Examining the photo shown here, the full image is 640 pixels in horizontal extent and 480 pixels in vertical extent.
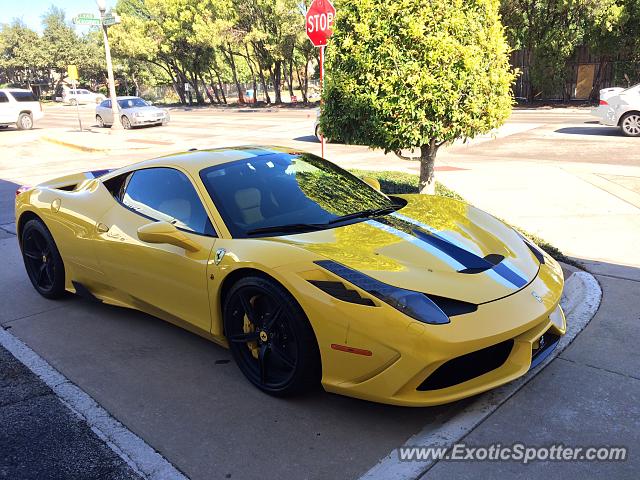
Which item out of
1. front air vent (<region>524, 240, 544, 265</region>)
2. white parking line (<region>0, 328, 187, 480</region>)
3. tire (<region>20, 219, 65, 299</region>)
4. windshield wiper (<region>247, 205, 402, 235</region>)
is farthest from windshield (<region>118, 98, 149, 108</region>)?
front air vent (<region>524, 240, 544, 265</region>)

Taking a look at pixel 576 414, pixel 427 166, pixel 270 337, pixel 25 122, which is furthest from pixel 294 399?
pixel 25 122

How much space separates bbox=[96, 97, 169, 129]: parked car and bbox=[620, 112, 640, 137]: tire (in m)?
20.2

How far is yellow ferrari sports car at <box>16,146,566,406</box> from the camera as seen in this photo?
8.73ft

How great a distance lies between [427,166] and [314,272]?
469 centimetres

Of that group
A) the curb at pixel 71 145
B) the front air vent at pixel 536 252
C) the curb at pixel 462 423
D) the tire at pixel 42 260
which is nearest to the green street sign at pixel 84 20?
the curb at pixel 71 145

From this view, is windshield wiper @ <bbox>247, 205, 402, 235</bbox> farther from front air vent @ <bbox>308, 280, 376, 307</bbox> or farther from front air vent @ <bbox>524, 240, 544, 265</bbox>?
front air vent @ <bbox>524, 240, 544, 265</bbox>

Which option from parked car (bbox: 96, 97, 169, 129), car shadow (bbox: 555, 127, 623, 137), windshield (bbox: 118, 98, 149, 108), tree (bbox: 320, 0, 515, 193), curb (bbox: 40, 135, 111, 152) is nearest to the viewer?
tree (bbox: 320, 0, 515, 193)

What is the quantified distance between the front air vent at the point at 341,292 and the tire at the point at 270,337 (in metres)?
0.18

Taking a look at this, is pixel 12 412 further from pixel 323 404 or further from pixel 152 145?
pixel 152 145

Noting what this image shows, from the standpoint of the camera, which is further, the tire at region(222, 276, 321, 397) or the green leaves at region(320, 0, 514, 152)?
the green leaves at region(320, 0, 514, 152)

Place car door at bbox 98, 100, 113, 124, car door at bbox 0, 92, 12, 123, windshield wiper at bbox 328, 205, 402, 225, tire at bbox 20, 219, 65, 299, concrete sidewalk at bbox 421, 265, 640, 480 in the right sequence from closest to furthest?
concrete sidewalk at bbox 421, 265, 640, 480
windshield wiper at bbox 328, 205, 402, 225
tire at bbox 20, 219, 65, 299
car door at bbox 0, 92, 12, 123
car door at bbox 98, 100, 113, 124

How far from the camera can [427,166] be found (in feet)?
23.6

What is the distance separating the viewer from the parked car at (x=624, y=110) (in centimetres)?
1453

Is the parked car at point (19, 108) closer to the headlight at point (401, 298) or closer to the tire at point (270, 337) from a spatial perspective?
the tire at point (270, 337)
